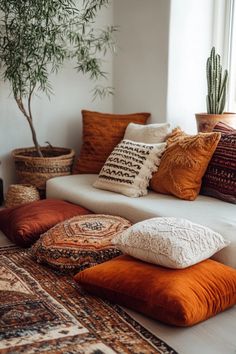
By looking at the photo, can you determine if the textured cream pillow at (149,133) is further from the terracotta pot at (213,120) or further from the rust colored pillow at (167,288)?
the rust colored pillow at (167,288)

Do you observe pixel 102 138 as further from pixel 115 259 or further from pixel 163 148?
pixel 115 259

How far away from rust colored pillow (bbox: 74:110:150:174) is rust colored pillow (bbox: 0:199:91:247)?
0.58 m

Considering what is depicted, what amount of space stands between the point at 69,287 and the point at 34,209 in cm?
85

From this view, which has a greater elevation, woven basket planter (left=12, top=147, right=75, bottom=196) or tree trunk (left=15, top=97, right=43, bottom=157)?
tree trunk (left=15, top=97, right=43, bottom=157)

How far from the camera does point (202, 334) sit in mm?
1935

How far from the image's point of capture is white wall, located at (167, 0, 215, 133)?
142 inches

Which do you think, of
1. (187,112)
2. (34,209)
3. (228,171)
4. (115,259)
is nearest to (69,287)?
(115,259)

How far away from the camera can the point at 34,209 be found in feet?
10.2

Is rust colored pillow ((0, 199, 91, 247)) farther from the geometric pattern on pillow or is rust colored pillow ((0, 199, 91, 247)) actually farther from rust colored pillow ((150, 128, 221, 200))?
the geometric pattern on pillow

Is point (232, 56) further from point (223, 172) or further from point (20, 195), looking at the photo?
point (20, 195)

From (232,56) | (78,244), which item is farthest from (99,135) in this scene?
(78,244)

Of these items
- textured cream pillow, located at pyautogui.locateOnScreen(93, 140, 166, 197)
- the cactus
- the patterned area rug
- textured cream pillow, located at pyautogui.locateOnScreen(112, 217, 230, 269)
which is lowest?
the patterned area rug

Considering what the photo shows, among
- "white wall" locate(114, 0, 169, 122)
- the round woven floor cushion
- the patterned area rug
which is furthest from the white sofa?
"white wall" locate(114, 0, 169, 122)

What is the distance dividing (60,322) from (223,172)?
4.45ft
